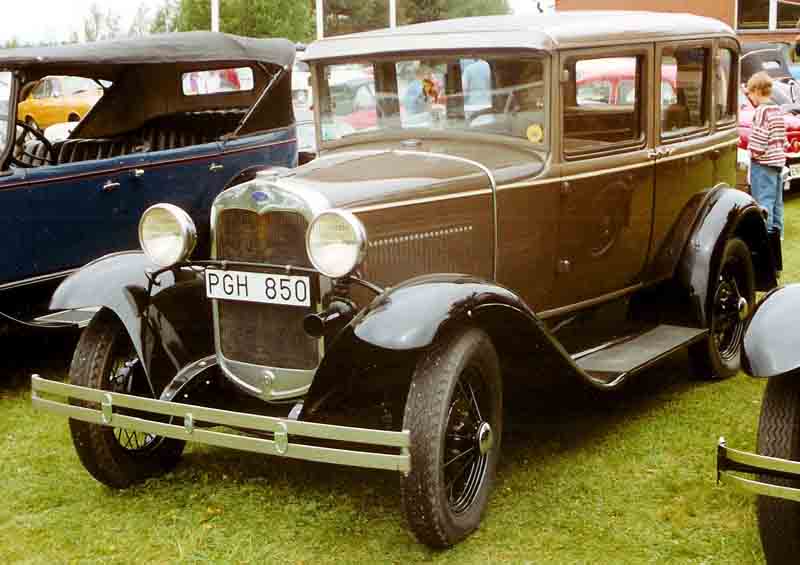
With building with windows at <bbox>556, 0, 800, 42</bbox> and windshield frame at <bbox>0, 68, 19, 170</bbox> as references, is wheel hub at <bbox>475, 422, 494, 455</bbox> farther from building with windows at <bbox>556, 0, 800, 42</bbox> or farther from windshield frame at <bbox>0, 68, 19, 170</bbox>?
building with windows at <bbox>556, 0, 800, 42</bbox>

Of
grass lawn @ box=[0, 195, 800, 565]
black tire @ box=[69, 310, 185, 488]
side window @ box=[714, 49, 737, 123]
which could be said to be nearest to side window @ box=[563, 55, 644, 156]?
side window @ box=[714, 49, 737, 123]

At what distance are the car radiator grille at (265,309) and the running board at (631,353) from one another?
4.14 ft

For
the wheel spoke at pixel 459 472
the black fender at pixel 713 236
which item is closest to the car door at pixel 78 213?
the wheel spoke at pixel 459 472

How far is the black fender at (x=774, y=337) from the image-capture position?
3004mm

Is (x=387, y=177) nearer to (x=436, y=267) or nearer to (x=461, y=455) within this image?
(x=436, y=267)

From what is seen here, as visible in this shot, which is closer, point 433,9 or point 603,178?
point 603,178

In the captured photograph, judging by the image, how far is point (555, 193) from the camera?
437 cm

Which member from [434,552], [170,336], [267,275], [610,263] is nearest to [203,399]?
[170,336]

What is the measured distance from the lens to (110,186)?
597cm

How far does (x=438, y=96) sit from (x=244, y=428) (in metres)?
1.87

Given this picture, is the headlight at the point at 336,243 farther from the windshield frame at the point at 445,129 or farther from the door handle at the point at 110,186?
the door handle at the point at 110,186

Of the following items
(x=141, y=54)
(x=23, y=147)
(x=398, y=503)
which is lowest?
(x=398, y=503)

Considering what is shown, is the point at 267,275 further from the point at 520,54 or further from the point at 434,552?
the point at 520,54

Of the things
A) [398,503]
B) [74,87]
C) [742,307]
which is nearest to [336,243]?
[398,503]
